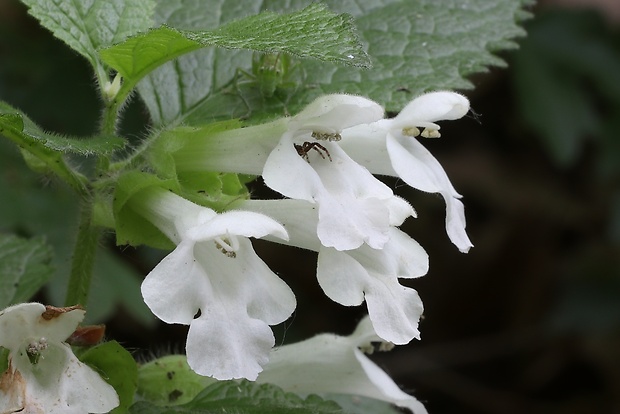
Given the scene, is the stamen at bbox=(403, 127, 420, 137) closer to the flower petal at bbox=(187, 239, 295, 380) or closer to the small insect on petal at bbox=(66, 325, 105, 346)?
the flower petal at bbox=(187, 239, 295, 380)

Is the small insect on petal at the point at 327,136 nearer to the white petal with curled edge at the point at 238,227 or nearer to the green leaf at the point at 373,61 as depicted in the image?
the white petal with curled edge at the point at 238,227

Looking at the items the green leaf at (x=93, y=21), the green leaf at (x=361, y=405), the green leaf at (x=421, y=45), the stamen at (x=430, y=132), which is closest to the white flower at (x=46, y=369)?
the green leaf at (x=93, y=21)

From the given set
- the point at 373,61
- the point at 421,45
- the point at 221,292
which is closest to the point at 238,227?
the point at 221,292

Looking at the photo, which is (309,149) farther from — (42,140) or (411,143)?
(42,140)

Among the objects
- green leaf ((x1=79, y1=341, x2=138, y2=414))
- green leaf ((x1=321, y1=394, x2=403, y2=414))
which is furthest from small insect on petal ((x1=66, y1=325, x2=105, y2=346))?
green leaf ((x1=321, y1=394, x2=403, y2=414))

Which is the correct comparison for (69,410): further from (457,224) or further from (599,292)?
(599,292)

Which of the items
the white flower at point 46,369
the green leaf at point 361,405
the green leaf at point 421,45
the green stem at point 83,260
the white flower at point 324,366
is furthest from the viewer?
the green leaf at point 361,405
